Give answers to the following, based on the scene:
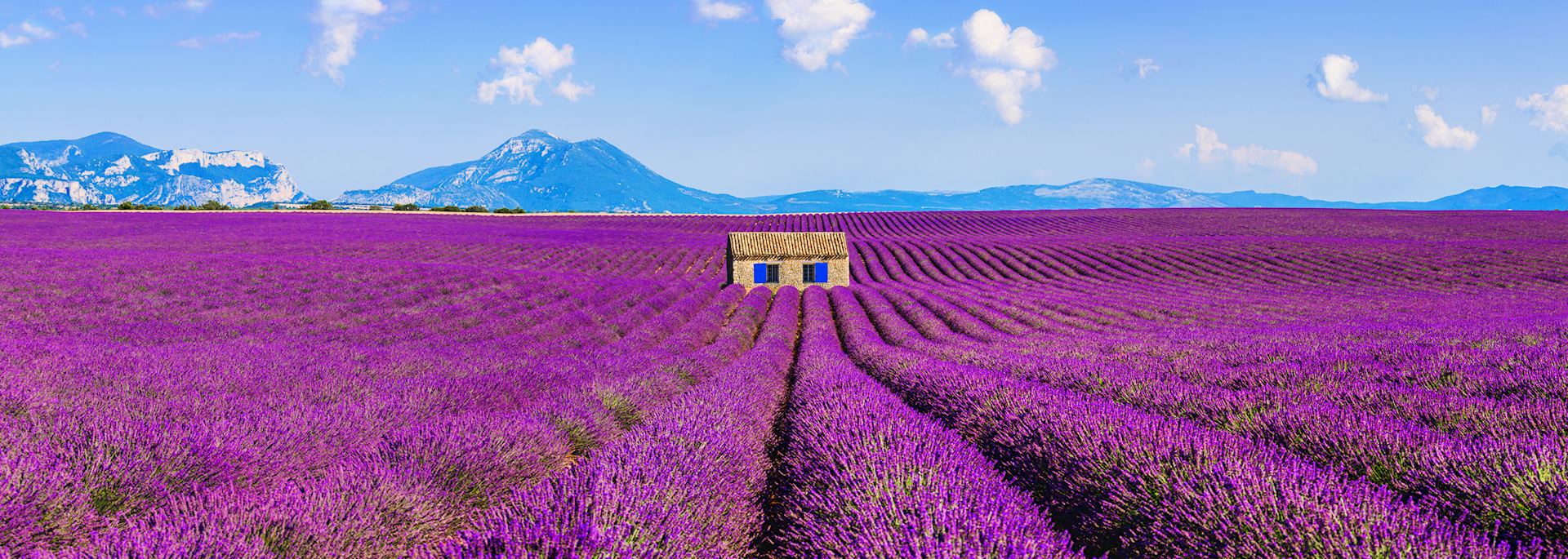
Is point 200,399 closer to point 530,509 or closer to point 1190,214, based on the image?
point 530,509

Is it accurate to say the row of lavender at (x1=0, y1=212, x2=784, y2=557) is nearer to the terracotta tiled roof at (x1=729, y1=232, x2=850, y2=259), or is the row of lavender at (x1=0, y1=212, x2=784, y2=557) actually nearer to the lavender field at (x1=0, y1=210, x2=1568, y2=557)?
the lavender field at (x1=0, y1=210, x2=1568, y2=557)

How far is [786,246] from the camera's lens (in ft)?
94.9

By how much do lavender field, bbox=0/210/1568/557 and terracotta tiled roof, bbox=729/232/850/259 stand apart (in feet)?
50.9

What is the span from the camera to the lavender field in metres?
2.20

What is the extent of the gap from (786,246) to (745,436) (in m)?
24.8

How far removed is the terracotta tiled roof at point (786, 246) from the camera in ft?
93.4

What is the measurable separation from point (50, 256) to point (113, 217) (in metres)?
37.8

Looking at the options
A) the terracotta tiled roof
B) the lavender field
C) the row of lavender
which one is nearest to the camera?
the lavender field

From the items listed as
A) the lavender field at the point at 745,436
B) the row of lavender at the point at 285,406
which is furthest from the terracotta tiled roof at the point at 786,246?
the lavender field at the point at 745,436

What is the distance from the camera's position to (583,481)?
2809 mm

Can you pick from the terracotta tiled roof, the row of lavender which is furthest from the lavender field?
the terracotta tiled roof

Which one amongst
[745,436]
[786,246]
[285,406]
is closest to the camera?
[745,436]

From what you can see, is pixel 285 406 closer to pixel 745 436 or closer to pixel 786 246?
pixel 745 436

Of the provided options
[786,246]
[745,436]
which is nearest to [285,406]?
[745,436]
